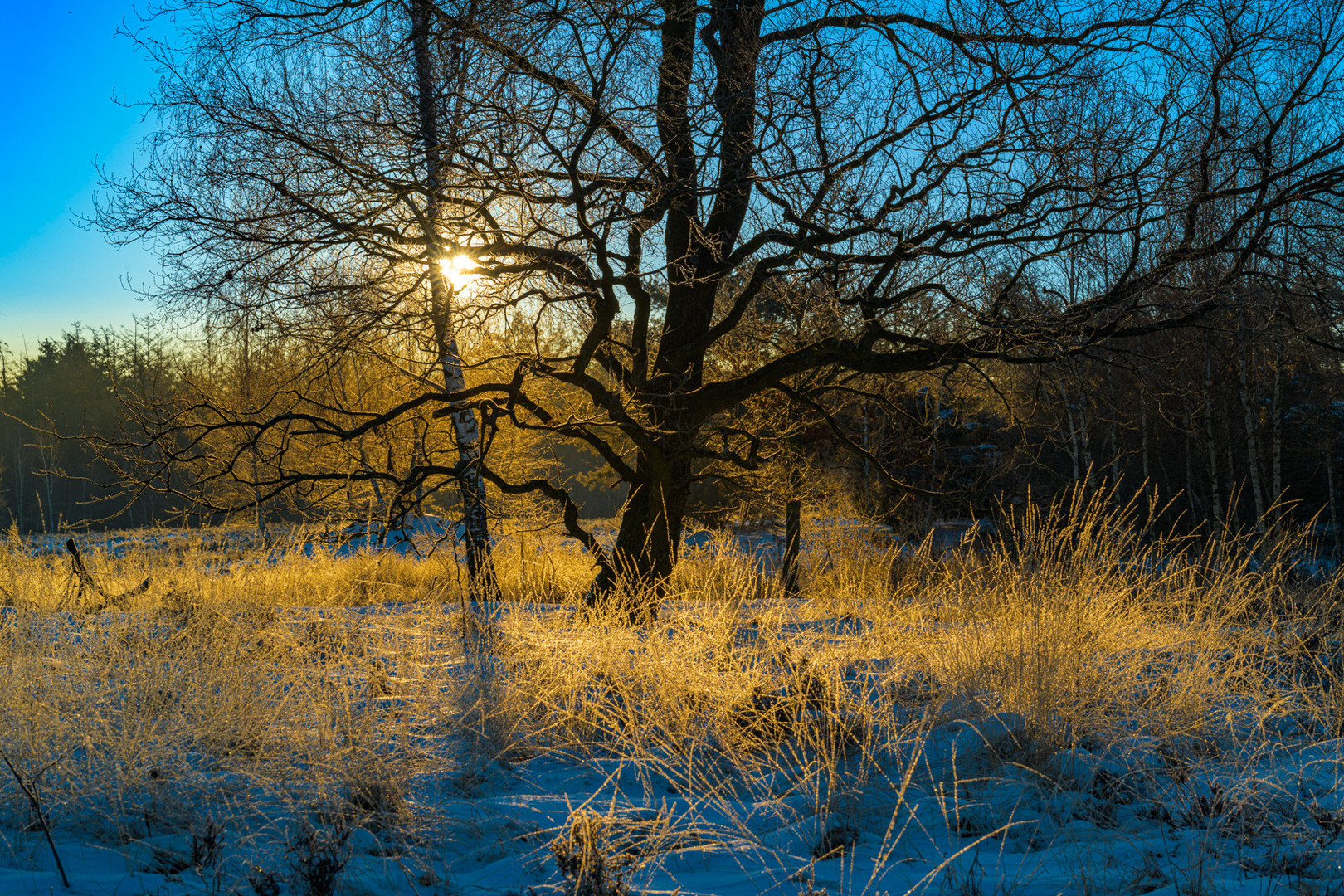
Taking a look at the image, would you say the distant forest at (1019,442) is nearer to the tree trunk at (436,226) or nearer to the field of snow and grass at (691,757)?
the tree trunk at (436,226)

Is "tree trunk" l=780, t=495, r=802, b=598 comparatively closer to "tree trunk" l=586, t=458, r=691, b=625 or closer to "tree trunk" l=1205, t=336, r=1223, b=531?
"tree trunk" l=586, t=458, r=691, b=625

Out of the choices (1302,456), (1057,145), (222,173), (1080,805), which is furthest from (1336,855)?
(1302,456)

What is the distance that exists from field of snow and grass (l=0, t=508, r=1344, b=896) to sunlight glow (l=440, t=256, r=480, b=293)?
7.59 ft

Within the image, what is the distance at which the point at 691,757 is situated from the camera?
2826 millimetres

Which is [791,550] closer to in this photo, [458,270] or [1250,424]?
[458,270]

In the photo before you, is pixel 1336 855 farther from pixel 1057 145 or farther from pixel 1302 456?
pixel 1302 456

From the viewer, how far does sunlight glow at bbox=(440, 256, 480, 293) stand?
5.14 m

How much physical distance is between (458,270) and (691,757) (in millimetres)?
3571

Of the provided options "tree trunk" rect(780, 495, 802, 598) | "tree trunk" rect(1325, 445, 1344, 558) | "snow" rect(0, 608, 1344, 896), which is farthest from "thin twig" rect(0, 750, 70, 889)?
"tree trunk" rect(1325, 445, 1344, 558)

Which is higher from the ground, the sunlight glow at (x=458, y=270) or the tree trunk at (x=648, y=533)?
the sunlight glow at (x=458, y=270)

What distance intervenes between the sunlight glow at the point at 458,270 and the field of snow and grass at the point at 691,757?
231 centimetres

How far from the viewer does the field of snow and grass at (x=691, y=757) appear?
7.64 ft

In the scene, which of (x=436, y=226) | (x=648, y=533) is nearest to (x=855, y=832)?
(x=648, y=533)

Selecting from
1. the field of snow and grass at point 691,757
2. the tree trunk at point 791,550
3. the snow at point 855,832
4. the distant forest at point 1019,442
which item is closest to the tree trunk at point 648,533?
the field of snow and grass at point 691,757
